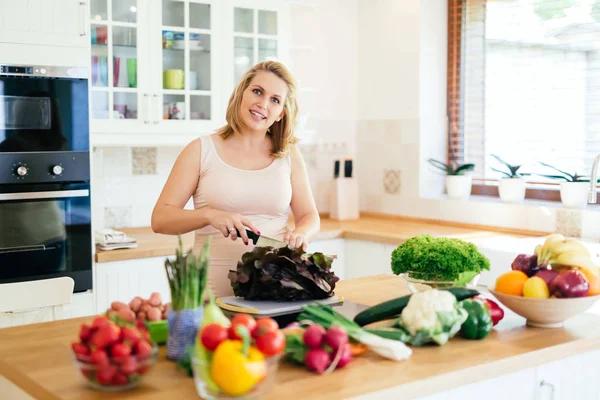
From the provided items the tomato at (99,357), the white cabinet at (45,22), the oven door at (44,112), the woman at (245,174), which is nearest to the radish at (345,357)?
the tomato at (99,357)

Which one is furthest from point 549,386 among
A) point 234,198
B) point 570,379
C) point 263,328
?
point 234,198

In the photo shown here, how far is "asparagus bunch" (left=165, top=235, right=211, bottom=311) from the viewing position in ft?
5.42

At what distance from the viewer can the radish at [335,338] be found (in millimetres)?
1697

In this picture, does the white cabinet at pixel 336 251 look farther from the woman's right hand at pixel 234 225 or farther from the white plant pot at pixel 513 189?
the woman's right hand at pixel 234 225

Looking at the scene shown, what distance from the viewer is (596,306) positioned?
3.07 metres

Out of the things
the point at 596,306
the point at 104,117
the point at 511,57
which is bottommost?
the point at 596,306

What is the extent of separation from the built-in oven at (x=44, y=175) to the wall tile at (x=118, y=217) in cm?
70

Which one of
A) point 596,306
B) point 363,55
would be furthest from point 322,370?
point 363,55

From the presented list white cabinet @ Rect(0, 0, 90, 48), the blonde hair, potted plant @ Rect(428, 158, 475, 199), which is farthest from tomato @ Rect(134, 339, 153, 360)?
potted plant @ Rect(428, 158, 475, 199)

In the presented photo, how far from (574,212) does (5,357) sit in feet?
9.88

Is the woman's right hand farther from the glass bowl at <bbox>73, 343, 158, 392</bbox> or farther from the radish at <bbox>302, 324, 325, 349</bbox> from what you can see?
the glass bowl at <bbox>73, 343, 158, 392</bbox>

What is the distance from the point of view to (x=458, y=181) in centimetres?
468

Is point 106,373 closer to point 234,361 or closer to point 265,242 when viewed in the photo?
point 234,361

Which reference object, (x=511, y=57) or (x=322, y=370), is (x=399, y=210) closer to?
(x=511, y=57)
